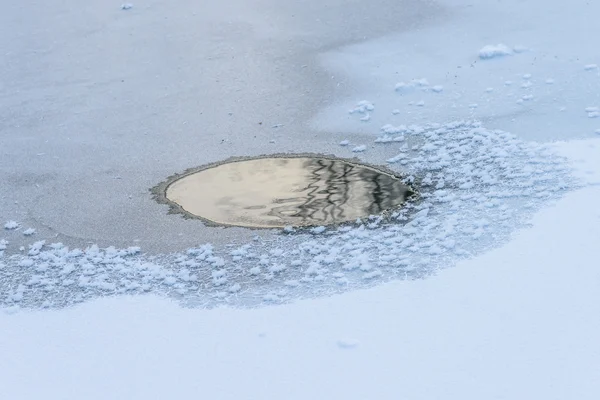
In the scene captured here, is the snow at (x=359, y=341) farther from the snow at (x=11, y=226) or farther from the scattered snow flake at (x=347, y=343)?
the snow at (x=11, y=226)

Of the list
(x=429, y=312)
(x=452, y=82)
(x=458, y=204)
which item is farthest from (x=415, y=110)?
A: (x=429, y=312)

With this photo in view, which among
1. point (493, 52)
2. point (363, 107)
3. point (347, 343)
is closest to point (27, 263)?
point (347, 343)

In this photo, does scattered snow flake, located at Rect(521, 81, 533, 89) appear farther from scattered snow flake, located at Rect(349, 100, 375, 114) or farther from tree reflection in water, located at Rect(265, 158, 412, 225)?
tree reflection in water, located at Rect(265, 158, 412, 225)

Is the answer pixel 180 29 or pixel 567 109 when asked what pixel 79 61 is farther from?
pixel 567 109

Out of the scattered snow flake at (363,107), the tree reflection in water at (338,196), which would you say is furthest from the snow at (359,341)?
the scattered snow flake at (363,107)

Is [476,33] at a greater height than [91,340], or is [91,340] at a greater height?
[476,33]

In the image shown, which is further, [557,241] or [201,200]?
[201,200]

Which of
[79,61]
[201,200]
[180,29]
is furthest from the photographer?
[180,29]
